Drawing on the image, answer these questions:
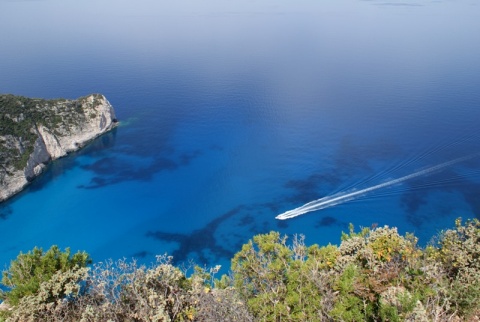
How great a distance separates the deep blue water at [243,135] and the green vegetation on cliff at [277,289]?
1985 cm

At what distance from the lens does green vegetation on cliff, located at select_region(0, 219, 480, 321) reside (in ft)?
46.9

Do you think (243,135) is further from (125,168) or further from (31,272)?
(31,272)

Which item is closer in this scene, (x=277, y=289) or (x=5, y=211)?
(x=277, y=289)

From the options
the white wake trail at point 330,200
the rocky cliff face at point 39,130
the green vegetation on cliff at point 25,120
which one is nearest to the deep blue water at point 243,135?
the white wake trail at point 330,200

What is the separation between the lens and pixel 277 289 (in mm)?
16719

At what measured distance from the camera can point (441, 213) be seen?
41.7m

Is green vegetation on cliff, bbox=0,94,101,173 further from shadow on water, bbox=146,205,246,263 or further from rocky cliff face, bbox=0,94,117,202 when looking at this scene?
shadow on water, bbox=146,205,246,263

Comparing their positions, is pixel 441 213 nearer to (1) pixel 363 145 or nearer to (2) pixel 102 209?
(1) pixel 363 145

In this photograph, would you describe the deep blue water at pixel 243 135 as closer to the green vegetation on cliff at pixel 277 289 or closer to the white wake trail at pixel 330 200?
the white wake trail at pixel 330 200

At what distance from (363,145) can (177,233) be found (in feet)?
102

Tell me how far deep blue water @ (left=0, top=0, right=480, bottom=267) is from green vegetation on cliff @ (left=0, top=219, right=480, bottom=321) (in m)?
19.8

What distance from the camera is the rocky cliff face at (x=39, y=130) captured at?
4984 centimetres

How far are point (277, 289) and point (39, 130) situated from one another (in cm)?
5180

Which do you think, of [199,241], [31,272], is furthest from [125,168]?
[31,272]
